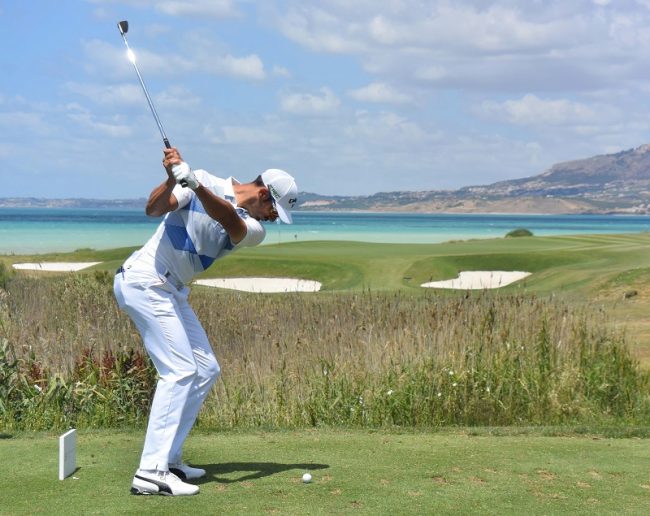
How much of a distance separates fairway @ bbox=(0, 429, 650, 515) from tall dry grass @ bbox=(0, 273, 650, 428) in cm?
133

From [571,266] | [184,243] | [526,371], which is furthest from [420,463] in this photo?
[571,266]

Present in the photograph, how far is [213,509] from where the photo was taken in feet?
17.5

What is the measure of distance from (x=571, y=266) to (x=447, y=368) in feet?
61.2

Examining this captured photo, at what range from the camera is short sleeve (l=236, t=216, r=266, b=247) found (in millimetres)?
5660

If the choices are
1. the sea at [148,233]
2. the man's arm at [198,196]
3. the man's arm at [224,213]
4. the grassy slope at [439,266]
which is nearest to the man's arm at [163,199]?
the man's arm at [198,196]

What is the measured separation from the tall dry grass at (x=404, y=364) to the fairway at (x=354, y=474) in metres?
1.33

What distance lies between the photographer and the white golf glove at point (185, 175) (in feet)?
17.1

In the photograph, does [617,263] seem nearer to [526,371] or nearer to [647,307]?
[647,307]

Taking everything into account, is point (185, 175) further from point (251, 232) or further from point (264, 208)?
point (264, 208)

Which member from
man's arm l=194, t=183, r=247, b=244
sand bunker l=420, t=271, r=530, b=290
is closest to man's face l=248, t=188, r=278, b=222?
man's arm l=194, t=183, r=247, b=244

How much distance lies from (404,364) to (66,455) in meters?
4.25

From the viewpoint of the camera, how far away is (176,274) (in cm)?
577

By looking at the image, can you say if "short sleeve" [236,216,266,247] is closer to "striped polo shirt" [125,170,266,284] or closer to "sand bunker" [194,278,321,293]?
"striped polo shirt" [125,170,266,284]

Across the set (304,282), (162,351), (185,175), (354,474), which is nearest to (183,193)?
(185,175)
